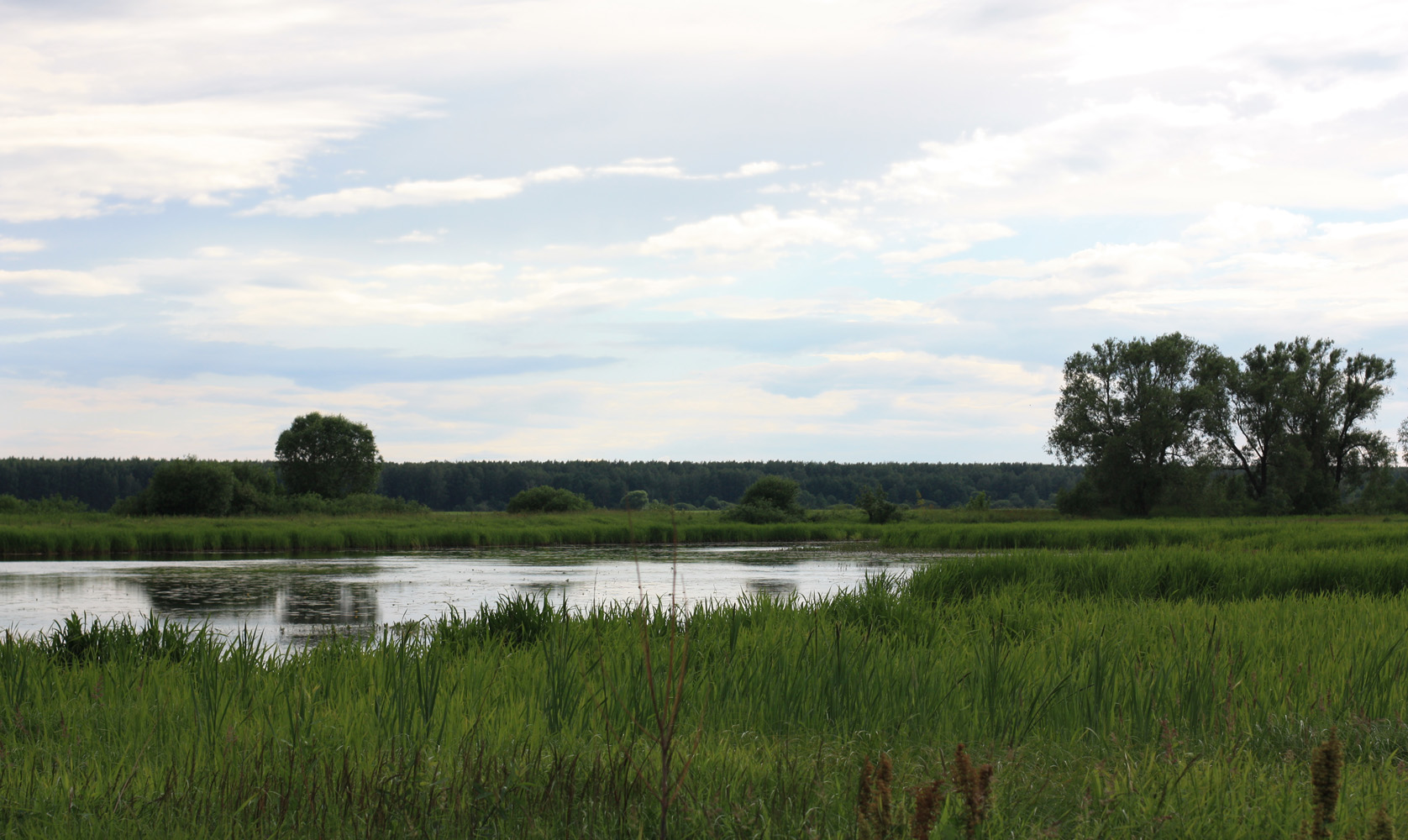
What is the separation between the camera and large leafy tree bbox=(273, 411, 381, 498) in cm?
6681

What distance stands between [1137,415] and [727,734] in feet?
182

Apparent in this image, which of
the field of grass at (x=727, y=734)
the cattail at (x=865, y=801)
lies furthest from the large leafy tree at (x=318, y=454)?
the cattail at (x=865, y=801)

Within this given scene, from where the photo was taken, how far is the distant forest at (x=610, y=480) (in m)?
84.9

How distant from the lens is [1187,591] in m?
12.9

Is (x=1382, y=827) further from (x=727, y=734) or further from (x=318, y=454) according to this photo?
(x=318, y=454)

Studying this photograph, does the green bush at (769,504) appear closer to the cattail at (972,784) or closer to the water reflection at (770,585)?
the water reflection at (770,585)

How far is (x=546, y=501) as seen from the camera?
2136 inches

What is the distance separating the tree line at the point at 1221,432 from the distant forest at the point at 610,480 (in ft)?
85.8

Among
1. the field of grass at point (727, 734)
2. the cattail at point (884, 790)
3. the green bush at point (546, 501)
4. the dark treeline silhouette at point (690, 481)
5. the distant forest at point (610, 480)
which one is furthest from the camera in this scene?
A: the dark treeline silhouette at point (690, 481)

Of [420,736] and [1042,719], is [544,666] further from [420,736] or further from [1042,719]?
[1042,719]

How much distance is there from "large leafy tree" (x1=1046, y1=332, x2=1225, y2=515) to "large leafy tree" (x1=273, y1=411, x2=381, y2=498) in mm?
48031

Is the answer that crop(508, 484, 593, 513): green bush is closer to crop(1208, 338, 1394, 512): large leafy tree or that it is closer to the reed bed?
the reed bed

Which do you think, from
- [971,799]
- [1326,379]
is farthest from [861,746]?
[1326,379]

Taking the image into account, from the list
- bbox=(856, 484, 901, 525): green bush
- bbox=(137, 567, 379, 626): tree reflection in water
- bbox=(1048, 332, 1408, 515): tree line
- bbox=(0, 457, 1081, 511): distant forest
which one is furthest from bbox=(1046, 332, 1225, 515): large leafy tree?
bbox=(137, 567, 379, 626): tree reflection in water
